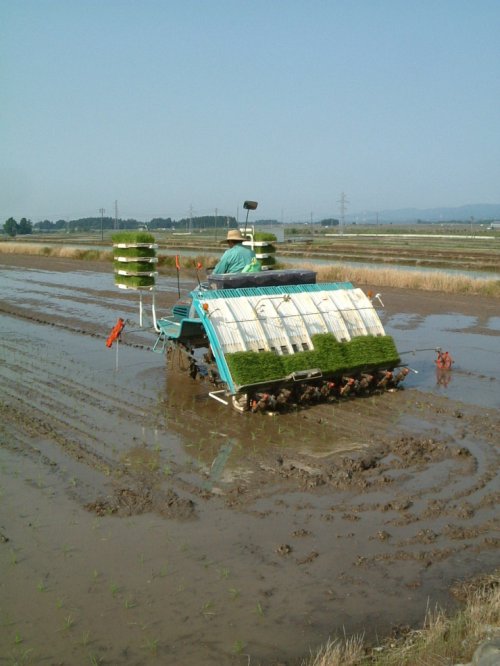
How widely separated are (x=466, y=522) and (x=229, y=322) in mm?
4178

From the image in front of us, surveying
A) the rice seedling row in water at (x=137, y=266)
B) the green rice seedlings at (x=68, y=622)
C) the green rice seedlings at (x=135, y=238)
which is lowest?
the green rice seedlings at (x=68, y=622)

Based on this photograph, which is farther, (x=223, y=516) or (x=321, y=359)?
(x=321, y=359)

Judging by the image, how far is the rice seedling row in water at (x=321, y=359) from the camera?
28.5 ft

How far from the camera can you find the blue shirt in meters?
10.6

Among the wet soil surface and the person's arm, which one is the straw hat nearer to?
the person's arm

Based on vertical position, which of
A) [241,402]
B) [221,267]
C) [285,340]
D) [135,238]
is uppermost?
[135,238]

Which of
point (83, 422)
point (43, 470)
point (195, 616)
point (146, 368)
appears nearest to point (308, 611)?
point (195, 616)

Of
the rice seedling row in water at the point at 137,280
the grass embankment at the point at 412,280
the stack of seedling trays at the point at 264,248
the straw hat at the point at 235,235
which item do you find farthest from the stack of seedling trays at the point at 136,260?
the grass embankment at the point at 412,280

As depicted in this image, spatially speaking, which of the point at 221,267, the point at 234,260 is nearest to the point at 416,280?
the point at 234,260

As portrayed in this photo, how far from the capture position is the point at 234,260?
1066 centimetres

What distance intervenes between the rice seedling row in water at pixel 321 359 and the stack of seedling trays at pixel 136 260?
3.30 m

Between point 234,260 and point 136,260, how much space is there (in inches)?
68.5

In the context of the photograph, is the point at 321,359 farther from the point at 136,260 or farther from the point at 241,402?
the point at 136,260

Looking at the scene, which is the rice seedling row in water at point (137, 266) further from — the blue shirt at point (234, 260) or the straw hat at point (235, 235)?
the straw hat at point (235, 235)
